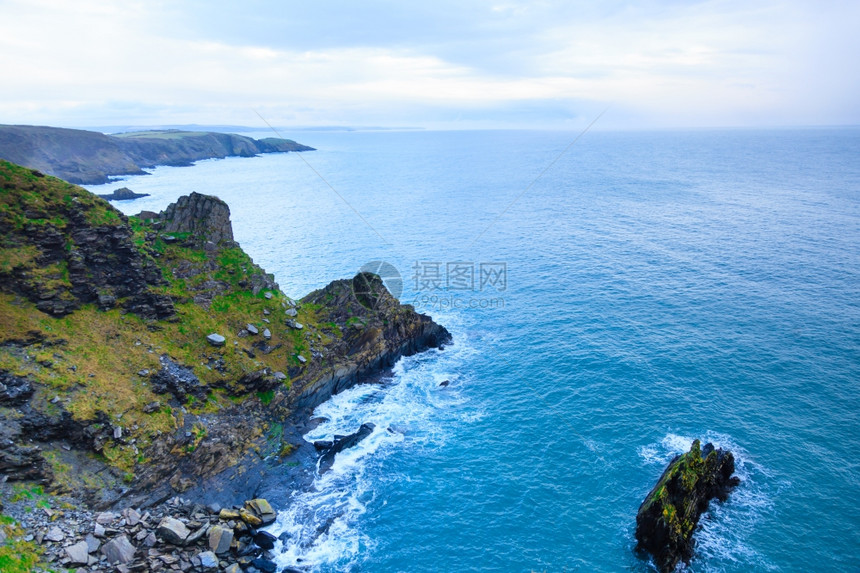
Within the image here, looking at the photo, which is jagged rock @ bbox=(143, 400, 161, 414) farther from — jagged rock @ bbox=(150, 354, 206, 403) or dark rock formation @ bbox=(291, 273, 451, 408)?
dark rock formation @ bbox=(291, 273, 451, 408)

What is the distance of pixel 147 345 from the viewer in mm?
50156

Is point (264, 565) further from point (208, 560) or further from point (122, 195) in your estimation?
point (122, 195)

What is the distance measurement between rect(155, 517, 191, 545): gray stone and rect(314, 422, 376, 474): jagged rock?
13.4 meters

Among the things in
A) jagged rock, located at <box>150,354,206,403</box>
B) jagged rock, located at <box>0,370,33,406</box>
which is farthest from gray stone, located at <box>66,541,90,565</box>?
jagged rock, located at <box>150,354,206,403</box>

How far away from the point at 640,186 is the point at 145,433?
624 ft

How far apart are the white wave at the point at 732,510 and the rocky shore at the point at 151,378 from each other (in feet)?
106

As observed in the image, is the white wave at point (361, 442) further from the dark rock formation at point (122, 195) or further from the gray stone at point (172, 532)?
the dark rock formation at point (122, 195)

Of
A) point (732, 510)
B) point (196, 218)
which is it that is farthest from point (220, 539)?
point (732, 510)

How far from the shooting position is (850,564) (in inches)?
1444

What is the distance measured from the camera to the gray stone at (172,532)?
120 feet

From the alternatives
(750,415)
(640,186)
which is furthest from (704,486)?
(640,186)

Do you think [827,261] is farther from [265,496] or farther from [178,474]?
[178,474]

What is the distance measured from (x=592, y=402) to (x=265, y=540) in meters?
38.1

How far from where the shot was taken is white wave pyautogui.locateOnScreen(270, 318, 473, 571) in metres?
39.2
